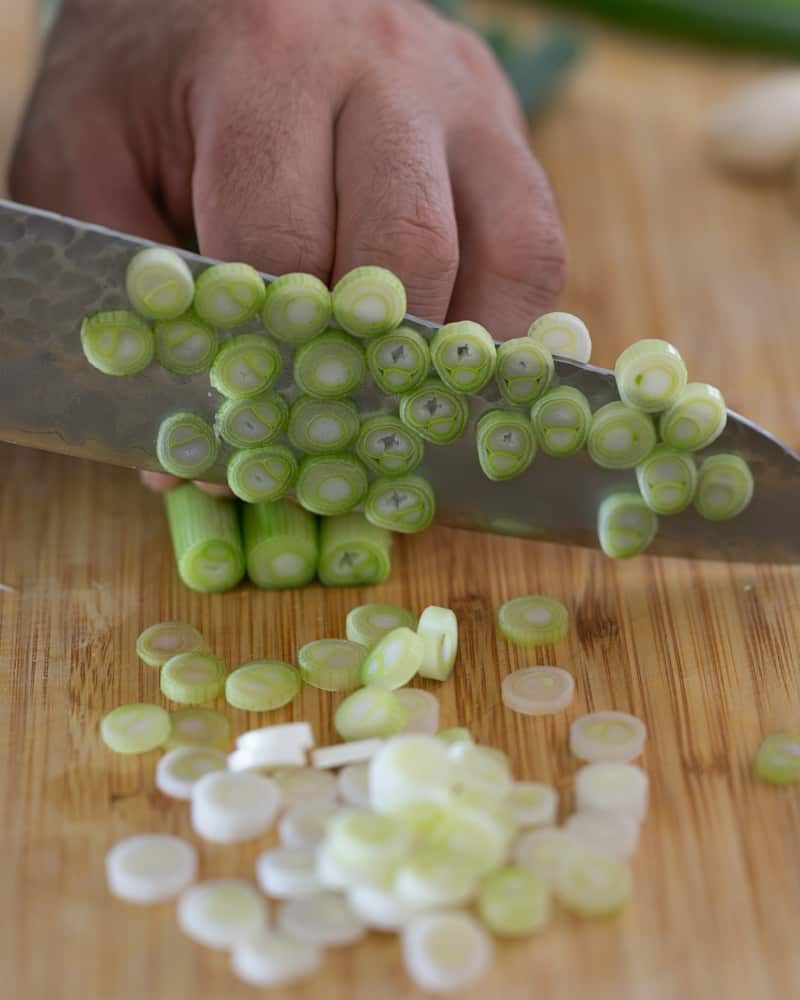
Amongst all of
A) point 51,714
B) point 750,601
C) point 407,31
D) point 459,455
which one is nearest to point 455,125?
point 407,31

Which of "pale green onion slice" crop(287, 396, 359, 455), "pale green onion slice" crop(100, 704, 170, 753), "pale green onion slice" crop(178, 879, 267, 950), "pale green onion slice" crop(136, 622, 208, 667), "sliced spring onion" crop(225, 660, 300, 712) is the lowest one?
"pale green onion slice" crop(136, 622, 208, 667)

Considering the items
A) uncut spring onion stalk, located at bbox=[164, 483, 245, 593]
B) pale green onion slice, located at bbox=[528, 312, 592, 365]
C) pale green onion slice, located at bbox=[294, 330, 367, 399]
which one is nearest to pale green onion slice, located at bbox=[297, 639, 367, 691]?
uncut spring onion stalk, located at bbox=[164, 483, 245, 593]

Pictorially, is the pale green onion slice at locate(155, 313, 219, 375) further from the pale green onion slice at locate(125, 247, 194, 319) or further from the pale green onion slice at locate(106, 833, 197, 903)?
the pale green onion slice at locate(106, 833, 197, 903)

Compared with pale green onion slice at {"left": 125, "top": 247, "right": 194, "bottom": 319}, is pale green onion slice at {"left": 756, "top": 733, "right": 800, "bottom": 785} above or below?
below

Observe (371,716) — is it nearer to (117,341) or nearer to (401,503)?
(401,503)

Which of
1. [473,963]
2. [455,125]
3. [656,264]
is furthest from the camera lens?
[656,264]

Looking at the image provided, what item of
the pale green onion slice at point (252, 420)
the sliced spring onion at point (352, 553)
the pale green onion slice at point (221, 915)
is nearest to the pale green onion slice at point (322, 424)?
the pale green onion slice at point (252, 420)

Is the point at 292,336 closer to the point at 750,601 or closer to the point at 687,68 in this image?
the point at 750,601

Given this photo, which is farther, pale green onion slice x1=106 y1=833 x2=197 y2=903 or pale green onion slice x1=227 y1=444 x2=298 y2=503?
pale green onion slice x1=227 y1=444 x2=298 y2=503
